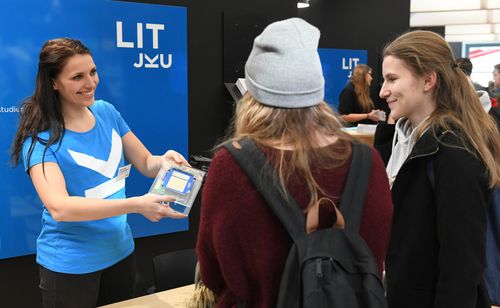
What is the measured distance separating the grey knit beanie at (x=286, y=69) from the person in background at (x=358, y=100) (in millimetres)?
4468

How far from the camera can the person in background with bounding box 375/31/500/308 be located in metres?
1.38

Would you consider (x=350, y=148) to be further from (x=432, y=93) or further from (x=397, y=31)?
(x=397, y=31)

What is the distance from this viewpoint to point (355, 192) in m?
1.04

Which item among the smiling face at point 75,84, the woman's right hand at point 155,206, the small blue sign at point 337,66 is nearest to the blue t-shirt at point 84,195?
the smiling face at point 75,84

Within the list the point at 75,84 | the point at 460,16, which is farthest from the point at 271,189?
the point at 460,16

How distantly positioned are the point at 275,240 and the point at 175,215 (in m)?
0.88

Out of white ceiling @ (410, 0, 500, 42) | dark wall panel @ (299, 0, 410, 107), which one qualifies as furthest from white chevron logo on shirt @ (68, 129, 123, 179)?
white ceiling @ (410, 0, 500, 42)

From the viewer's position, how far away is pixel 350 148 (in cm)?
109

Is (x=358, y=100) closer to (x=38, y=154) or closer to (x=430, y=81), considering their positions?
(x=430, y=81)

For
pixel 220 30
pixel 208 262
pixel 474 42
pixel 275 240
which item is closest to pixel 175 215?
pixel 208 262

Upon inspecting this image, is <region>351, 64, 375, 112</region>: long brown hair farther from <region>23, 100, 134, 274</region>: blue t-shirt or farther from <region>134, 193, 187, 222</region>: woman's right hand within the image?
<region>134, 193, 187, 222</region>: woman's right hand

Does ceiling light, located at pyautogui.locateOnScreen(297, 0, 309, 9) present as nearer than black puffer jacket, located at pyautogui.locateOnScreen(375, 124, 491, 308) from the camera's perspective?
No

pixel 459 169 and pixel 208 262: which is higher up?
pixel 459 169

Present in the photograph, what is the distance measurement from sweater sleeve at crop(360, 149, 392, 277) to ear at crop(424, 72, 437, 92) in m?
0.61
